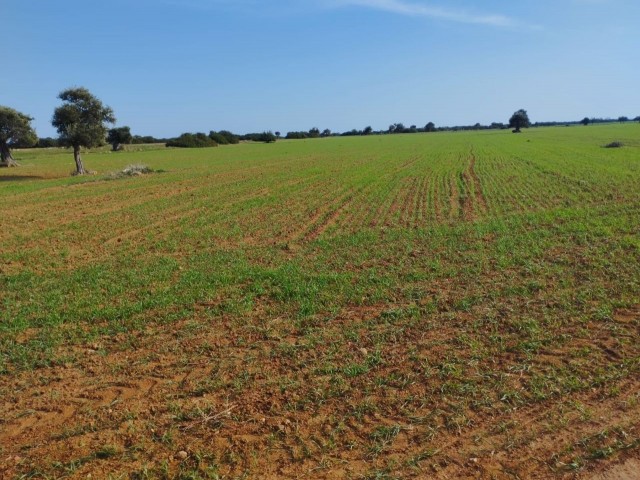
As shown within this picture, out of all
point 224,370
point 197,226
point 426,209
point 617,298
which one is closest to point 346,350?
point 224,370

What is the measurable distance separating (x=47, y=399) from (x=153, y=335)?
1654 millimetres

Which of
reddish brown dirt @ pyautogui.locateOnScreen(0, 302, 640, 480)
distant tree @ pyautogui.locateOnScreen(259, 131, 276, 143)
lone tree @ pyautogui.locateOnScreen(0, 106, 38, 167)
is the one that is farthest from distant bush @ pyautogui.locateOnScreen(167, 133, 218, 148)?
reddish brown dirt @ pyautogui.locateOnScreen(0, 302, 640, 480)

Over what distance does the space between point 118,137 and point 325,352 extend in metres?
90.0

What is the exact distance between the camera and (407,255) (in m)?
10.1

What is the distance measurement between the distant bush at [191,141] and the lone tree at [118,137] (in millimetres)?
8738

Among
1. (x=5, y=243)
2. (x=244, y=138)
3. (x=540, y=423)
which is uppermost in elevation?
(x=244, y=138)

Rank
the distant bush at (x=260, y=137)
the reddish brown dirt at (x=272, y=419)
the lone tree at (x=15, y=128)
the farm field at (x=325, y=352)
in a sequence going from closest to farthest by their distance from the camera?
the reddish brown dirt at (x=272, y=419), the farm field at (x=325, y=352), the lone tree at (x=15, y=128), the distant bush at (x=260, y=137)

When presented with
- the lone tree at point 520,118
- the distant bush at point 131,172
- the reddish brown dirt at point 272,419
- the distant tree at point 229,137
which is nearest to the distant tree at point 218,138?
the distant tree at point 229,137

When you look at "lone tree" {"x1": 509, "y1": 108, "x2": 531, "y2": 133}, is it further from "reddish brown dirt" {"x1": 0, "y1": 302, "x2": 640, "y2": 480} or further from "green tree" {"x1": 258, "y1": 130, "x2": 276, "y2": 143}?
"reddish brown dirt" {"x1": 0, "y1": 302, "x2": 640, "y2": 480}

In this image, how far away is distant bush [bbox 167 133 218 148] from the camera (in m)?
91.9

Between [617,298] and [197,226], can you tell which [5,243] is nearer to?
[197,226]

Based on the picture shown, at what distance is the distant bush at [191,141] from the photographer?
301 feet

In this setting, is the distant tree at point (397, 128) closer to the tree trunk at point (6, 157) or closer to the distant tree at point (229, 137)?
the distant tree at point (229, 137)

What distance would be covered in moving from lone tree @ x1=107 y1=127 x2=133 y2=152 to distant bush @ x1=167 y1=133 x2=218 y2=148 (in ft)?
28.7
